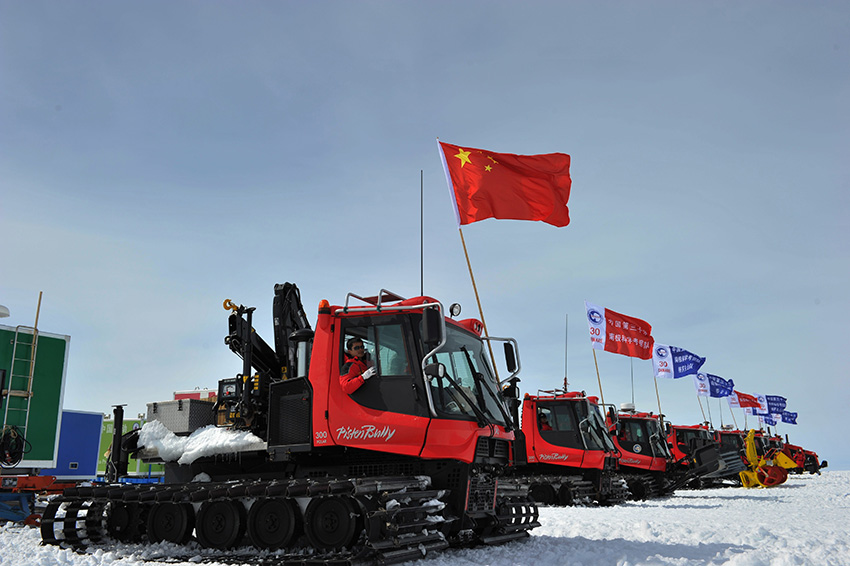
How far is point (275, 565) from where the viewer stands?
741 centimetres

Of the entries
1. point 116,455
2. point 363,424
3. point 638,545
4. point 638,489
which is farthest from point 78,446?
point 638,545

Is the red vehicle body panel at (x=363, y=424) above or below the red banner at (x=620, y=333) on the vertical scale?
below

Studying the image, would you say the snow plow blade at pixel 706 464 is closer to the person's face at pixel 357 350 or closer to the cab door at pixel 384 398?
the cab door at pixel 384 398

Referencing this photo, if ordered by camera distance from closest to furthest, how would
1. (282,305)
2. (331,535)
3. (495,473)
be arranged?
(331,535), (495,473), (282,305)

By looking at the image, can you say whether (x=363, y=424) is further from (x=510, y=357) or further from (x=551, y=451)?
(x=551, y=451)

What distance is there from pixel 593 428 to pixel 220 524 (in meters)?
12.0

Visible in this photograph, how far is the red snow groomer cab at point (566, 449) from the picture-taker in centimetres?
1761

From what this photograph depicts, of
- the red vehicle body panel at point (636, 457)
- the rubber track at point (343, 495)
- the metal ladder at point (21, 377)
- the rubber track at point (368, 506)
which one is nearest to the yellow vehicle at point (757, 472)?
the red vehicle body panel at point (636, 457)

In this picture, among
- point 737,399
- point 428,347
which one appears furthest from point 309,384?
point 737,399

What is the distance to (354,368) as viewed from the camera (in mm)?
8711

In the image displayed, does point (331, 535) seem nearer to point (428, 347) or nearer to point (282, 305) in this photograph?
point (428, 347)

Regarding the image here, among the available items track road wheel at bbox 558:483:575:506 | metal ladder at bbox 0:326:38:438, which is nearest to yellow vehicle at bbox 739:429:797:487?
track road wheel at bbox 558:483:575:506

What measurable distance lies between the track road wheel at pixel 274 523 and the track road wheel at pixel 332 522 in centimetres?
22

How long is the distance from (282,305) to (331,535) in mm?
4022
